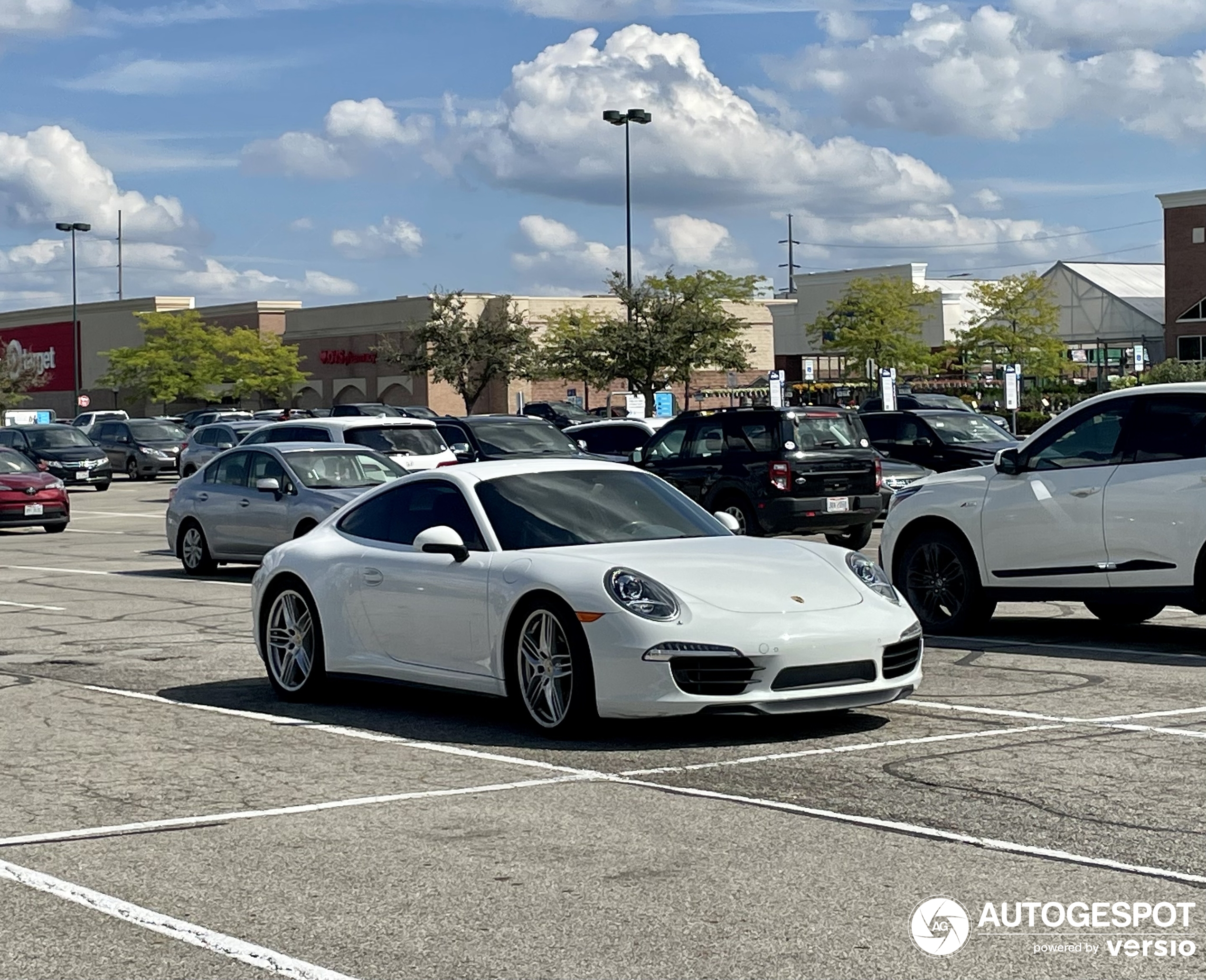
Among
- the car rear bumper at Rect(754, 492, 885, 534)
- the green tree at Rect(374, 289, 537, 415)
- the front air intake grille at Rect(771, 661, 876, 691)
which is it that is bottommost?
the front air intake grille at Rect(771, 661, 876, 691)

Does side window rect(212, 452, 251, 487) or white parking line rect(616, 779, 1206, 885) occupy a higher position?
side window rect(212, 452, 251, 487)

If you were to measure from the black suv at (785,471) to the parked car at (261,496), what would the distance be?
12.5ft

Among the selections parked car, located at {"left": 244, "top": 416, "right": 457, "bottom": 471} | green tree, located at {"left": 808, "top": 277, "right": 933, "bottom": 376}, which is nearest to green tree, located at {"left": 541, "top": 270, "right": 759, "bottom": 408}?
green tree, located at {"left": 808, "top": 277, "right": 933, "bottom": 376}

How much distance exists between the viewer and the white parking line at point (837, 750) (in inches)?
324

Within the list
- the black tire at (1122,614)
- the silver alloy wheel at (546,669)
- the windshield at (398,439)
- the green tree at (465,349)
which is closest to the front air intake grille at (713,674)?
the silver alloy wheel at (546,669)

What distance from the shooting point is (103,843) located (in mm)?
6973

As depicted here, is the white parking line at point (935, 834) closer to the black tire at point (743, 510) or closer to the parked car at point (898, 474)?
the black tire at point (743, 510)

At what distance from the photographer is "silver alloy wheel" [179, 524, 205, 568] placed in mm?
20594

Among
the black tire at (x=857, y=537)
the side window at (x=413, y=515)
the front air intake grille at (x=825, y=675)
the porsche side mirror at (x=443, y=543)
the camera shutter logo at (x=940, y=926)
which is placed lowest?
the camera shutter logo at (x=940, y=926)

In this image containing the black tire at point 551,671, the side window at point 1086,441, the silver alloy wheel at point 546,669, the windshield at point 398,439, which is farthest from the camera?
the windshield at point 398,439

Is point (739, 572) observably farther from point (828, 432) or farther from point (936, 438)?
point (936, 438)

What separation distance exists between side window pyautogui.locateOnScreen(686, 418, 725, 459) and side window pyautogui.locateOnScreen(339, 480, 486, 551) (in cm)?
1172

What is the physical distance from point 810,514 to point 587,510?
11.6m

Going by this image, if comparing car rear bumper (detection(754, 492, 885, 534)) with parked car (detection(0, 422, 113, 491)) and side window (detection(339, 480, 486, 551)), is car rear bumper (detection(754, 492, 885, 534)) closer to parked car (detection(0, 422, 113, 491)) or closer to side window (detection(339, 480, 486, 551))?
side window (detection(339, 480, 486, 551))
